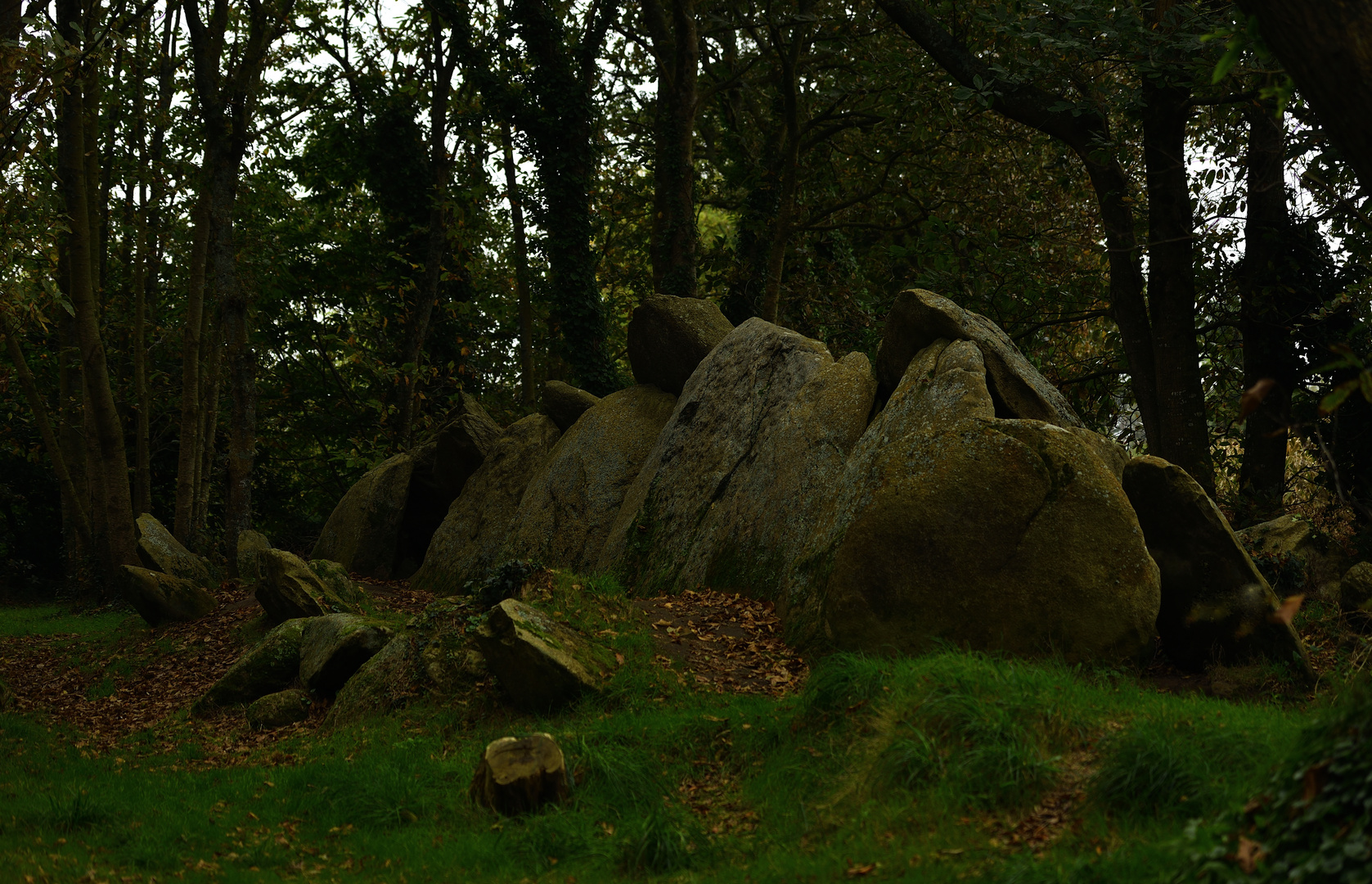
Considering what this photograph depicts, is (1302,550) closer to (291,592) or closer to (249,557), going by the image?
(291,592)

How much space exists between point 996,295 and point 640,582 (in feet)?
26.3

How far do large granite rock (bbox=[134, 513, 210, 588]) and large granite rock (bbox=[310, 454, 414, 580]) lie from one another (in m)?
2.55

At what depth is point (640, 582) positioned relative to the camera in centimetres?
1361

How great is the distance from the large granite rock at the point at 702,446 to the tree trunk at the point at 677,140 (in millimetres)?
4722

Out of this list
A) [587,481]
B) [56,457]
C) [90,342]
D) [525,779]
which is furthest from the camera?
[56,457]

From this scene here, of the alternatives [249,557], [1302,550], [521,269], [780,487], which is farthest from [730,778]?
[521,269]

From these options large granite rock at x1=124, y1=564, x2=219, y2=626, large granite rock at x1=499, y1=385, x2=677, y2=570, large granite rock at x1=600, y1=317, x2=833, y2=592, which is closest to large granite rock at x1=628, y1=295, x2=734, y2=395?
large granite rock at x1=499, y1=385, x2=677, y2=570

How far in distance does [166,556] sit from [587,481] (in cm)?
817

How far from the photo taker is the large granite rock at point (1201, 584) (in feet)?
27.6

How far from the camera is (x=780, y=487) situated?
1251 cm

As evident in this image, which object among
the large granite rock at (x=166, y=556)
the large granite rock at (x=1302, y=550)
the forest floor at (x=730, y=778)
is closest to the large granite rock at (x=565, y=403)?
the large granite rock at (x=166, y=556)

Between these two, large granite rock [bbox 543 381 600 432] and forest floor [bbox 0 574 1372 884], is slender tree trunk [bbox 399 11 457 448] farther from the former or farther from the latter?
forest floor [bbox 0 574 1372 884]

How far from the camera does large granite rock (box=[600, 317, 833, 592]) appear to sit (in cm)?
1366

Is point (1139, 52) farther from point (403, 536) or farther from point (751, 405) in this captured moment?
point (403, 536)
